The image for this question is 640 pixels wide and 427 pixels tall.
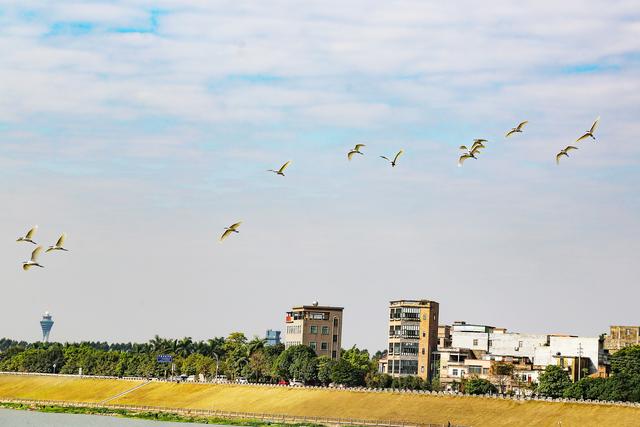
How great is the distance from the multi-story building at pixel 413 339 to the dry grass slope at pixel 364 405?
1353 inches

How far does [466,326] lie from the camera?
198 meters

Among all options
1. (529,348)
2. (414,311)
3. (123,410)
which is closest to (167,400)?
(123,410)

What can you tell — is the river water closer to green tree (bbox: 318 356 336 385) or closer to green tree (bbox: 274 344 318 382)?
green tree (bbox: 318 356 336 385)

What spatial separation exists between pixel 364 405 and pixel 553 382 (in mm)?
26463

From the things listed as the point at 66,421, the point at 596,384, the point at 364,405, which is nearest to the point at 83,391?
the point at 66,421

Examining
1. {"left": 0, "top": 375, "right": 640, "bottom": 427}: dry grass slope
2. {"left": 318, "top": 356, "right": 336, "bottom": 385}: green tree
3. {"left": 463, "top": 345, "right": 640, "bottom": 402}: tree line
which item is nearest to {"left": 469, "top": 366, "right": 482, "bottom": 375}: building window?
{"left": 463, "top": 345, "right": 640, "bottom": 402}: tree line

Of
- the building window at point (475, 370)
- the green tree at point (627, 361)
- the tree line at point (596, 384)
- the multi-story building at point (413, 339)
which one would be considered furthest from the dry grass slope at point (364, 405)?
the multi-story building at point (413, 339)

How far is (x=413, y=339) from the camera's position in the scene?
19375 centimetres

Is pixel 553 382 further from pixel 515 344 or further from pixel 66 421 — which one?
pixel 66 421

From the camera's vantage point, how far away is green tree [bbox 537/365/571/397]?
150 m

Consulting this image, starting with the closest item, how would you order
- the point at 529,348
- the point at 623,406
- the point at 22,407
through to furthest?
the point at 623,406 < the point at 22,407 < the point at 529,348

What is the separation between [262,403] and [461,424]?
117 feet

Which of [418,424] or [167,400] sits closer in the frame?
[418,424]

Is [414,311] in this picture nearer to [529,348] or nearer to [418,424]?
[529,348]
